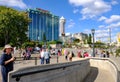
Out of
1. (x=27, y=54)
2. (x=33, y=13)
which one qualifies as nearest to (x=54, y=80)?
(x=27, y=54)

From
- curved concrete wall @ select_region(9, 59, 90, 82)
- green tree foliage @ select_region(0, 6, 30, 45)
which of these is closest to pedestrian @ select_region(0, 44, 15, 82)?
curved concrete wall @ select_region(9, 59, 90, 82)

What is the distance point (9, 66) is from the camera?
9.28 meters

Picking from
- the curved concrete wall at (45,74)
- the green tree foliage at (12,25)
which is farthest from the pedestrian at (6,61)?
the green tree foliage at (12,25)

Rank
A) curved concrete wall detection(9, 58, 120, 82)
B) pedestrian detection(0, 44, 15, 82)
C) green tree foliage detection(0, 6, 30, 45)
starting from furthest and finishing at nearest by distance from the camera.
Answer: green tree foliage detection(0, 6, 30, 45) < pedestrian detection(0, 44, 15, 82) < curved concrete wall detection(9, 58, 120, 82)

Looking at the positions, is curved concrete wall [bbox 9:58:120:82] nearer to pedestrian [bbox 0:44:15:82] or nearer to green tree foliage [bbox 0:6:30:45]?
pedestrian [bbox 0:44:15:82]

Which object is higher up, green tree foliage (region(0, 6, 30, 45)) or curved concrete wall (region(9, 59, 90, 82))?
green tree foliage (region(0, 6, 30, 45))

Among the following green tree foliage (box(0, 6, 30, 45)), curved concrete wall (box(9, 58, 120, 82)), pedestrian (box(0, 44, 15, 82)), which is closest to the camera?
curved concrete wall (box(9, 58, 120, 82))

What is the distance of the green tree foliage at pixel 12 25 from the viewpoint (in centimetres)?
6100

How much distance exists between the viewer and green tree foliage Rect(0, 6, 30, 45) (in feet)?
200

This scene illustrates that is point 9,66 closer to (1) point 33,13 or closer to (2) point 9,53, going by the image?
(2) point 9,53

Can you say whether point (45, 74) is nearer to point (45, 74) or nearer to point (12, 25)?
point (45, 74)

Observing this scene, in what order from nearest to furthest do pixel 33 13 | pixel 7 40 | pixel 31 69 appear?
pixel 31 69 → pixel 7 40 → pixel 33 13

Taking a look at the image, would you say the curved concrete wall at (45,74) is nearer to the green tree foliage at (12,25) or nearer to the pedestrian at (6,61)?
the pedestrian at (6,61)

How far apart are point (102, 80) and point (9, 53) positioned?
1217 cm
